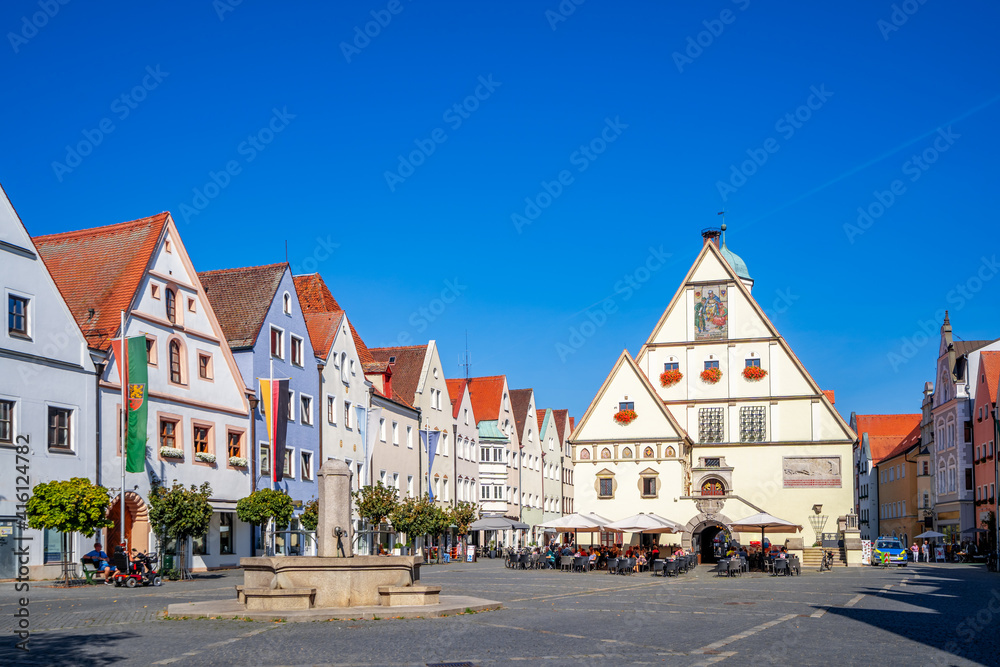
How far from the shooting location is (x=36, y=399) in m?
32.6

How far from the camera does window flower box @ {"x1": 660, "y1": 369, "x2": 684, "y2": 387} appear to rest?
59531 mm

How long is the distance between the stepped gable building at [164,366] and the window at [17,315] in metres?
2.53

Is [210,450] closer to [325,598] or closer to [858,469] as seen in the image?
[325,598]

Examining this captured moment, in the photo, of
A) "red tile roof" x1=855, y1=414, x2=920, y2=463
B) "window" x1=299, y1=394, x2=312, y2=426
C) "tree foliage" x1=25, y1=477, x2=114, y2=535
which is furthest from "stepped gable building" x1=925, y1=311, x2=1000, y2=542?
"tree foliage" x1=25, y1=477, x2=114, y2=535

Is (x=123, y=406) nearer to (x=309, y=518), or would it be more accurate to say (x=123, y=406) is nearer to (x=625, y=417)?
(x=309, y=518)

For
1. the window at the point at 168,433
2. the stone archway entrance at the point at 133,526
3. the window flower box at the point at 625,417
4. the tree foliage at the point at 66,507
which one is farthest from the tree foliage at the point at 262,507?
the window flower box at the point at 625,417

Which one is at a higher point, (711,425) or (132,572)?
(711,425)

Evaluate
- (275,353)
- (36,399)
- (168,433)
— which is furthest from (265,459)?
(36,399)

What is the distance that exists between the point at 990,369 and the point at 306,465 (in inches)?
1895

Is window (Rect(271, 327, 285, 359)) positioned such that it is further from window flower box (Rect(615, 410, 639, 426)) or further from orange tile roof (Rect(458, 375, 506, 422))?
orange tile roof (Rect(458, 375, 506, 422))

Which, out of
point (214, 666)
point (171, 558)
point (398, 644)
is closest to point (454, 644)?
point (398, 644)

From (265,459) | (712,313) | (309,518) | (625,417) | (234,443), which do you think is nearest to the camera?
(234,443)

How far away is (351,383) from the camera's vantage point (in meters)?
54.0

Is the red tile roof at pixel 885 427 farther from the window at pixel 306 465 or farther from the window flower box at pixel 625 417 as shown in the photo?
the window at pixel 306 465
